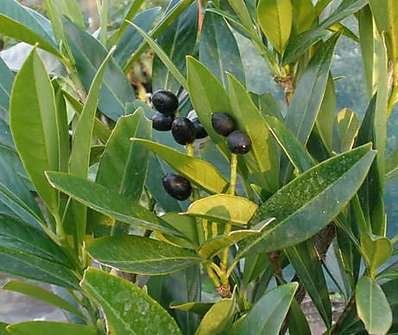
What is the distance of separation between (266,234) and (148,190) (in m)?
0.16

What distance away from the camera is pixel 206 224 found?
52 centimetres

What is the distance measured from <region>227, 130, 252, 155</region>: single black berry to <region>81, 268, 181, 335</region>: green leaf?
0.12 meters

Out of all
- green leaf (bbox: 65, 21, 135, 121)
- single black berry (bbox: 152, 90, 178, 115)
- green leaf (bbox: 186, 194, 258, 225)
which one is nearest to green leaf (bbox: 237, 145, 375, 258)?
green leaf (bbox: 186, 194, 258, 225)

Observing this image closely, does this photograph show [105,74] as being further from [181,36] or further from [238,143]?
[238,143]

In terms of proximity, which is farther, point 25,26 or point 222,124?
point 25,26

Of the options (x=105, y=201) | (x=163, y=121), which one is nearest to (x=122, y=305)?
(x=105, y=201)

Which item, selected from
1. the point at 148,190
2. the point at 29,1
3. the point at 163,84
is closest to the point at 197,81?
Answer: the point at 148,190

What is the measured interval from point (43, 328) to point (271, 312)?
16cm

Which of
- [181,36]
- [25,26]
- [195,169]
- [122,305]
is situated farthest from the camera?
[181,36]

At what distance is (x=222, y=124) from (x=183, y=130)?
3cm

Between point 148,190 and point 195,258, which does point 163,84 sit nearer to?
point 148,190

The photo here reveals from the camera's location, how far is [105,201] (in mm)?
458

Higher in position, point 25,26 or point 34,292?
point 25,26

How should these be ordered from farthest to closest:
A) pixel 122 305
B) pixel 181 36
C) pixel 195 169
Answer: pixel 181 36
pixel 195 169
pixel 122 305
